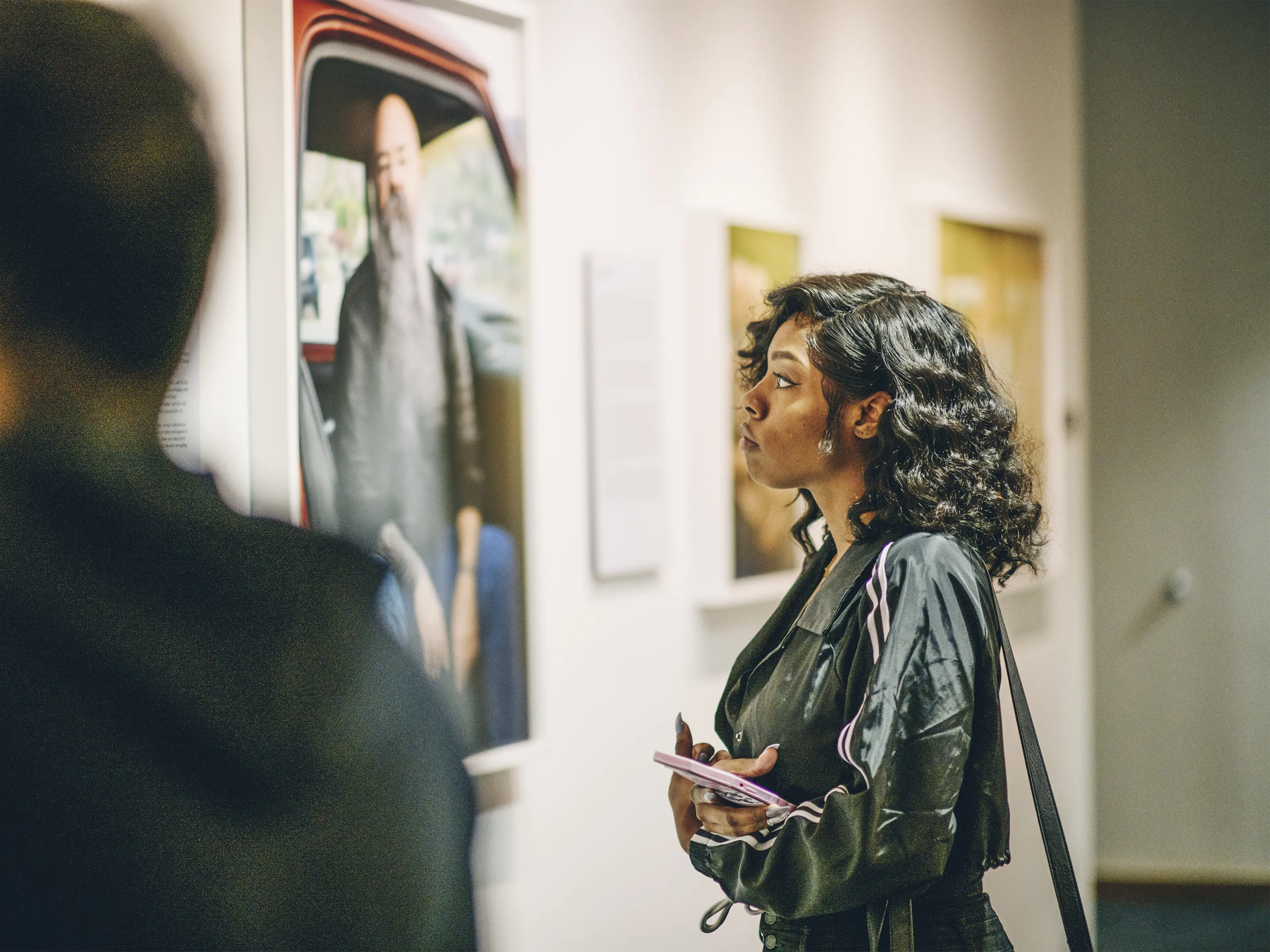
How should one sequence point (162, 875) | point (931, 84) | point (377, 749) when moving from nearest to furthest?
1. point (162, 875)
2. point (377, 749)
3. point (931, 84)

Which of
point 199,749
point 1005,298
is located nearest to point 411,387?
point 199,749

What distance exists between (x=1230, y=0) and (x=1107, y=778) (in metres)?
3.39

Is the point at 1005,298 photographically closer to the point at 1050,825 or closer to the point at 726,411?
the point at 726,411

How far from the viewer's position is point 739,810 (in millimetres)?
1566

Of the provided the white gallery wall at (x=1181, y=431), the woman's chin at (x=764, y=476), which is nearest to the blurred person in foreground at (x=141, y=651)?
→ the woman's chin at (x=764, y=476)

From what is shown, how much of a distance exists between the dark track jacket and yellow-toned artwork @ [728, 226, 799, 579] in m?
1.24

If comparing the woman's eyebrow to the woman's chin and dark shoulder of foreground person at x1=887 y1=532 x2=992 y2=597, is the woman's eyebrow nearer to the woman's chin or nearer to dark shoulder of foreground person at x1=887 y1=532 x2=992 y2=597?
the woman's chin

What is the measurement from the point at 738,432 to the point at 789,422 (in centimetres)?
117

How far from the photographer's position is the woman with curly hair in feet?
4.70

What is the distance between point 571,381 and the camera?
2445 mm

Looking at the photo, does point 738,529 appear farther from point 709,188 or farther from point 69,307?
point 69,307

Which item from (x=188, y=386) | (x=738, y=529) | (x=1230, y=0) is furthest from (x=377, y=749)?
(x=1230, y=0)

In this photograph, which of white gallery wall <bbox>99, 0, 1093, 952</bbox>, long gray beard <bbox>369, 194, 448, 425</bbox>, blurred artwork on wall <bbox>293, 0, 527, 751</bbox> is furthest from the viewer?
white gallery wall <bbox>99, 0, 1093, 952</bbox>

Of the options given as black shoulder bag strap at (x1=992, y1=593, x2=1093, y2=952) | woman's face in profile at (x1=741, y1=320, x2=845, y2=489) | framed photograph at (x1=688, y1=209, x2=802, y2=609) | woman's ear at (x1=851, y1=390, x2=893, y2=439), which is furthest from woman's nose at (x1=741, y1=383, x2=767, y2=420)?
framed photograph at (x1=688, y1=209, x2=802, y2=609)
